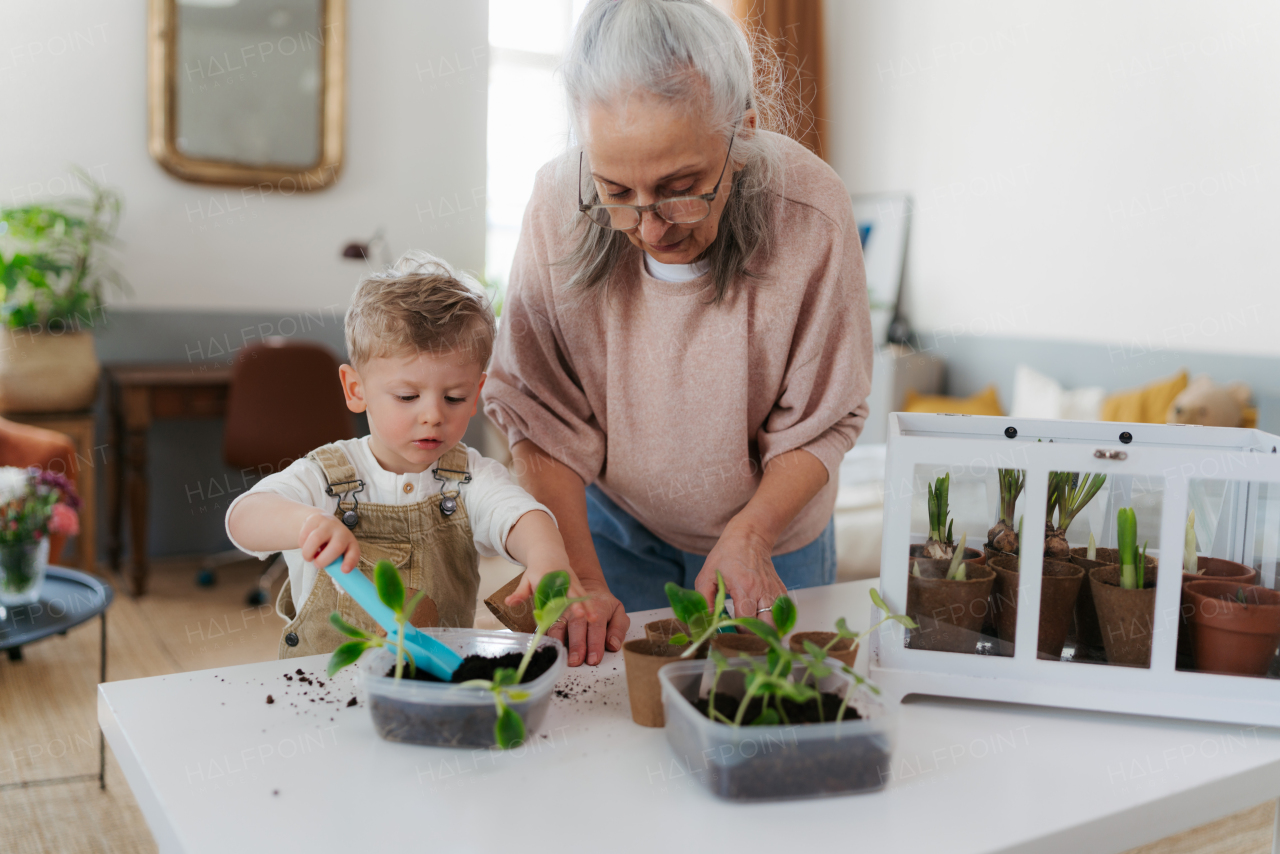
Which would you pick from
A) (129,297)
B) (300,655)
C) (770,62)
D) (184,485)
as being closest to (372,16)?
(129,297)

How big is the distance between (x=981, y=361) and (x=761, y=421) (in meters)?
3.01

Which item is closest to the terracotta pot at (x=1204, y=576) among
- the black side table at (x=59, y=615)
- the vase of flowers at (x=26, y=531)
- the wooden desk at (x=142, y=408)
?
the black side table at (x=59, y=615)

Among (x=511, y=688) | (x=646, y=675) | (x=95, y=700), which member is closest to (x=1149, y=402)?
(x=646, y=675)

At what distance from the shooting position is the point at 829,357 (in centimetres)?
118

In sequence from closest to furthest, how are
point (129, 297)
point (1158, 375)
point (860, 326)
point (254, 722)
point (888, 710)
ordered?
point (888, 710) → point (254, 722) → point (860, 326) → point (1158, 375) → point (129, 297)

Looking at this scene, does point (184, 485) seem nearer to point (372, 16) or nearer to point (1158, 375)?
point (372, 16)

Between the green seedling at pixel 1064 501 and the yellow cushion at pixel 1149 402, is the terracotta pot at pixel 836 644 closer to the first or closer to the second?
the green seedling at pixel 1064 501

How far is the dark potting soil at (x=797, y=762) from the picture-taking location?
0.67 m

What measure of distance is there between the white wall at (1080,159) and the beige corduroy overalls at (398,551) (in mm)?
2817

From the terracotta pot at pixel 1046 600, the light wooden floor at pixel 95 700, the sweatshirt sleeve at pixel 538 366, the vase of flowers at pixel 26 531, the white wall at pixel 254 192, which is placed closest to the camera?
the terracotta pot at pixel 1046 600

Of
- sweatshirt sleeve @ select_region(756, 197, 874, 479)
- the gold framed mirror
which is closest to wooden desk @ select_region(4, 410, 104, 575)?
the gold framed mirror

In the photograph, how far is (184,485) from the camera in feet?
12.8

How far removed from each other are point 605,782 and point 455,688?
134 mm

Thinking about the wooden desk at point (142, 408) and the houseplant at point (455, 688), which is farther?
the wooden desk at point (142, 408)
